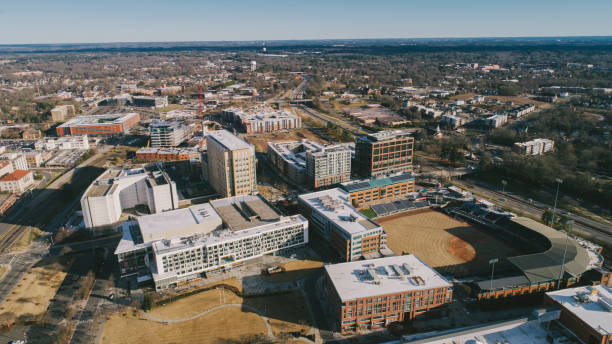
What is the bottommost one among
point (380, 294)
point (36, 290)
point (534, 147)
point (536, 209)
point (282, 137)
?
point (36, 290)

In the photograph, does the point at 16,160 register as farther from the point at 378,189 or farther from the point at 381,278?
the point at 381,278

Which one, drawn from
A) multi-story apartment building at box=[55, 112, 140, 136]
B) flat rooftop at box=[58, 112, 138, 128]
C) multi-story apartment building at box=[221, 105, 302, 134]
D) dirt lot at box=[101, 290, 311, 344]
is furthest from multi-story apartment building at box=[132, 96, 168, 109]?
dirt lot at box=[101, 290, 311, 344]

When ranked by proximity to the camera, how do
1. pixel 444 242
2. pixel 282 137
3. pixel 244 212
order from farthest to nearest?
pixel 282 137 → pixel 244 212 → pixel 444 242

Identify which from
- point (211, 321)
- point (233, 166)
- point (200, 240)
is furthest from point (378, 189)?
point (211, 321)

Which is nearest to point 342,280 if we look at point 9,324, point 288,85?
point 9,324

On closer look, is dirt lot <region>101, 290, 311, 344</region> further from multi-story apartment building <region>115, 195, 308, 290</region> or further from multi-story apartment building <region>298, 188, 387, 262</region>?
multi-story apartment building <region>298, 188, 387, 262</region>

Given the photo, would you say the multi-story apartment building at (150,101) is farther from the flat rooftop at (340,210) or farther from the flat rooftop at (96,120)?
the flat rooftop at (340,210)

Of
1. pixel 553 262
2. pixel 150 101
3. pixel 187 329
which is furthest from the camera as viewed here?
pixel 150 101
